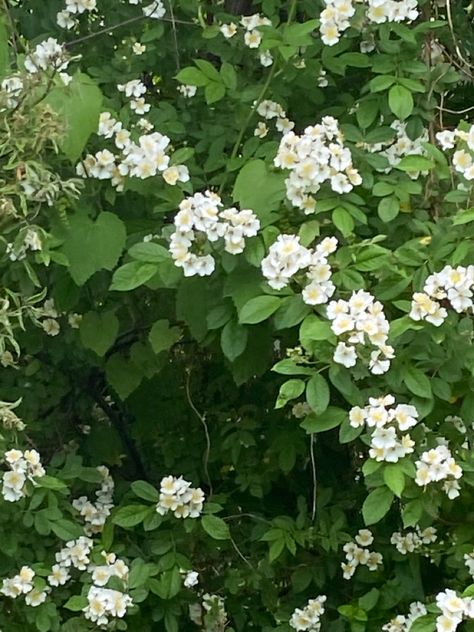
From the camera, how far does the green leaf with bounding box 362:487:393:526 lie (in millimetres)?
1390

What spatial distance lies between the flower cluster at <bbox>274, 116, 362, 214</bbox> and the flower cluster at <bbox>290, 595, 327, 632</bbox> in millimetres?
783

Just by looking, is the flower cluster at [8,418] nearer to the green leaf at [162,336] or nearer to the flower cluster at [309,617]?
the green leaf at [162,336]

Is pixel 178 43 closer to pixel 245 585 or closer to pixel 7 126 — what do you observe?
pixel 7 126

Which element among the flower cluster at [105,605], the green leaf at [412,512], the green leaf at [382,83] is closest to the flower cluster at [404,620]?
the green leaf at [412,512]

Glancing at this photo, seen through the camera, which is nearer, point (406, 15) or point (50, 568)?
point (406, 15)

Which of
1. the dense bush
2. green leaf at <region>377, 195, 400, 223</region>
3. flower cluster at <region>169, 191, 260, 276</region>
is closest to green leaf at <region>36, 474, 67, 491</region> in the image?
the dense bush

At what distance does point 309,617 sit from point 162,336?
1.95 ft

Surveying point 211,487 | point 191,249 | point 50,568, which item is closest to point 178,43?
point 191,249

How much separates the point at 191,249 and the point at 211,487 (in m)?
0.76

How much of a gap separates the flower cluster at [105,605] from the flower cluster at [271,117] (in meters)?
0.85

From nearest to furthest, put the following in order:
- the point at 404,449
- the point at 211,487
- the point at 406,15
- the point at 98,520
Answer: the point at 404,449 → the point at 406,15 → the point at 98,520 → the point at 211,487

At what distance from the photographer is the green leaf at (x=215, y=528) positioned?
181 centimetres

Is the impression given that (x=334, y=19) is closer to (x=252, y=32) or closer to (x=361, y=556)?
(x=252, y=32)

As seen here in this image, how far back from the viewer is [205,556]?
1994 mm
